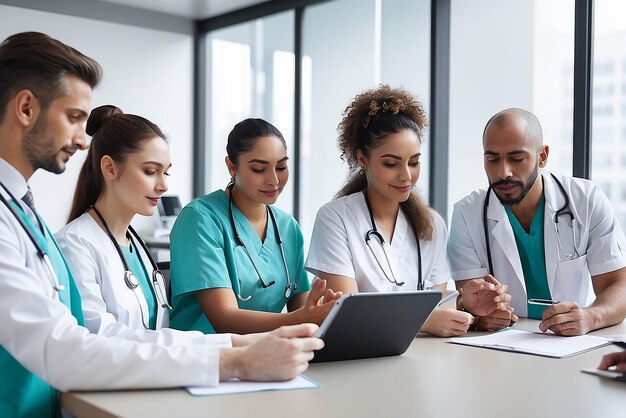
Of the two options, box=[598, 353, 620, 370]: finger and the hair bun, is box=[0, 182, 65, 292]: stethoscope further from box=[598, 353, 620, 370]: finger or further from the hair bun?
box=[598, 353, 620, 370]: finger

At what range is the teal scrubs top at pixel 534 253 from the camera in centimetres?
228

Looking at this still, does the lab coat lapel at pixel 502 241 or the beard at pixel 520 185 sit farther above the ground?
the beard at pixel 520 185

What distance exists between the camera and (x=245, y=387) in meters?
1.26

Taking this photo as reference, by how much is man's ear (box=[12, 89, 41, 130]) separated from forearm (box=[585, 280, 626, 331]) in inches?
57.3

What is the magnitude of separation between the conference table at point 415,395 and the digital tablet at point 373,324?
1.0 inches

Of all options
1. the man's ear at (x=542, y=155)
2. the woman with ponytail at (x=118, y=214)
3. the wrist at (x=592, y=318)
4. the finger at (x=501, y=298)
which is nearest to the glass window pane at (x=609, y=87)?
the man's ear at (x=542, y=155)

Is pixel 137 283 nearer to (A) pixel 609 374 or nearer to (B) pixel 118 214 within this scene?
(B) pixel 118 214

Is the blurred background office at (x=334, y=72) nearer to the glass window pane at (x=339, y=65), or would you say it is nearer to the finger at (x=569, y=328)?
the glass window pane at (x=339, y=65)

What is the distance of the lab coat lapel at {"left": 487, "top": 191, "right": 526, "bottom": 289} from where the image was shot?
2.24 meters

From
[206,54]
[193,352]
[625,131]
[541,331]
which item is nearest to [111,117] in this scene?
[193,352]

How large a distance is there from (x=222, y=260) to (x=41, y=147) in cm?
74

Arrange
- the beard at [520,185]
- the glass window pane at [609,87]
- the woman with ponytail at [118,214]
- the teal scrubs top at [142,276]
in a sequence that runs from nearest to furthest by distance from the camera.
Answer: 1. the woman with ponytail at [118,214]
2. the teal scrubs top at [142,276]
3. the beard at [520,185]
4. the glass window pane at [609,87]

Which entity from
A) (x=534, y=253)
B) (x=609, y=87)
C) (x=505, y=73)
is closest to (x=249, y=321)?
(x=534, y=253)

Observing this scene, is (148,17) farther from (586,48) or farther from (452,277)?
(452,277)
